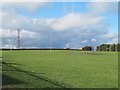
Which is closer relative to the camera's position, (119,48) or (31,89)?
(31,89)

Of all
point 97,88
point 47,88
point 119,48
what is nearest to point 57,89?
point 47,88

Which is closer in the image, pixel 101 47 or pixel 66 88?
pixel 66 88

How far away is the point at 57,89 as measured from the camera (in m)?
14.7

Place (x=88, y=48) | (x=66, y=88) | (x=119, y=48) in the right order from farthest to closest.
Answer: (x=88, y=48) < (x=119, y=48) < (x=66, y=88)

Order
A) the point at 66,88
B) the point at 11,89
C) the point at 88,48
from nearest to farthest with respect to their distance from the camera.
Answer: the point at 11,89, the point at 66,88, the point at 88,48

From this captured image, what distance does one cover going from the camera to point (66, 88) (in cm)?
1536

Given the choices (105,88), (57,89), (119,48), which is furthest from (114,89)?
(119,48)

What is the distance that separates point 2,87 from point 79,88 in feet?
11.4

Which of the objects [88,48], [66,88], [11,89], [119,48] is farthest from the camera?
[88,48]

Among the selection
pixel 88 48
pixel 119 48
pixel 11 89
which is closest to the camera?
pixel 11 89

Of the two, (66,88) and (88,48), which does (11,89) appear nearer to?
(66,88)

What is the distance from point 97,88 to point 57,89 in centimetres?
246

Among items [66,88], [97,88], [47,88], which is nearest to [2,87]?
[47,88]

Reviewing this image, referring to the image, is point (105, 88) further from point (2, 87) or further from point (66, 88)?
point (2, 87)
